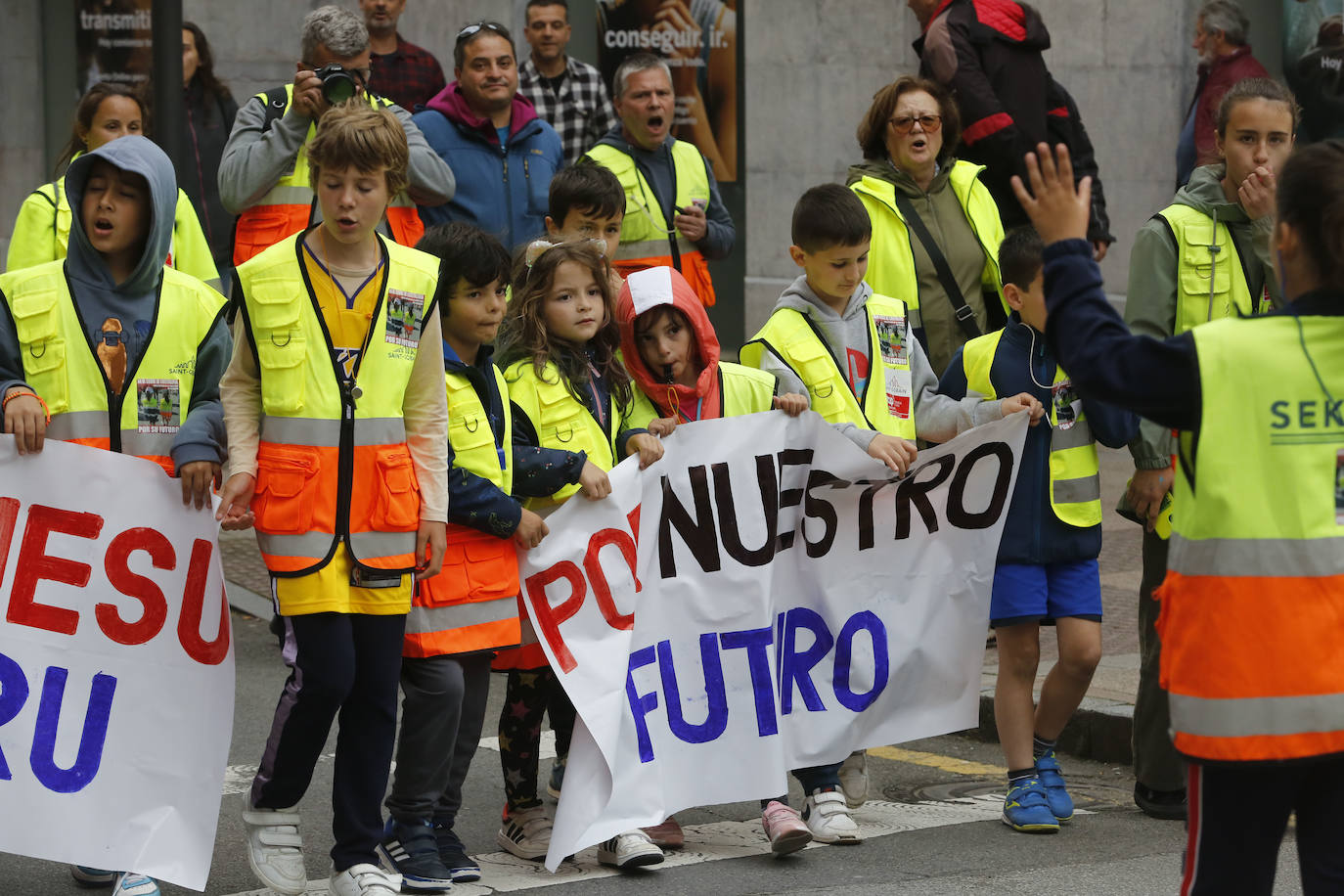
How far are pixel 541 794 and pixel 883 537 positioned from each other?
137 centimetres

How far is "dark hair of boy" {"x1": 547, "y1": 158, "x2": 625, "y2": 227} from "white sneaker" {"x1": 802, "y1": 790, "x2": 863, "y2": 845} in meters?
2.12

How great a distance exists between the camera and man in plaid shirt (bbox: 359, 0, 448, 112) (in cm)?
899

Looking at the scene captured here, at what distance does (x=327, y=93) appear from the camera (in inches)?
274

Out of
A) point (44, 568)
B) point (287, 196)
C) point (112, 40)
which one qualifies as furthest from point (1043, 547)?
point (112, 40)

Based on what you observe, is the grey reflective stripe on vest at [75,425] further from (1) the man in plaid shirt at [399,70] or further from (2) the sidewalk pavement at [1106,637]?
(1) the man in plaid shirt at [399,70]

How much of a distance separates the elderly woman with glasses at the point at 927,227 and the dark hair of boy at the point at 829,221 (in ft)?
3.54

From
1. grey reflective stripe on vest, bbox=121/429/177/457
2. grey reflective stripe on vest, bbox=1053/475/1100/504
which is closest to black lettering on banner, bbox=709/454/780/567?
grey reflective stripe on vest, bbox=1053/475/1100/504

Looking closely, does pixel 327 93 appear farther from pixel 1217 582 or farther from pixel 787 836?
pixel 1217 582

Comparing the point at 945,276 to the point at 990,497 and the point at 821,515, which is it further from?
the point at 821,515

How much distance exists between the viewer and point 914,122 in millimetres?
6883

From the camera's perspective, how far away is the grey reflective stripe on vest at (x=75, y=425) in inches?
193

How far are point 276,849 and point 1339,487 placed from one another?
9.14 ft

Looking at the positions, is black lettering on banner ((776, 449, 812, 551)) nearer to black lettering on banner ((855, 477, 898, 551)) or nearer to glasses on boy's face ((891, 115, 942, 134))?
black lettering on banner ((855, 477, 898, 551))

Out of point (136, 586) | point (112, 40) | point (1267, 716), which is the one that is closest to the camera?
point (1267, 716)
